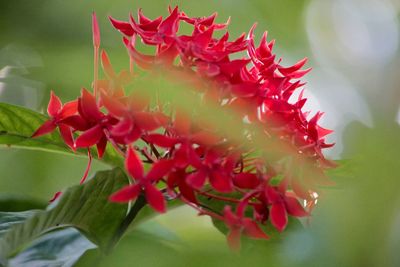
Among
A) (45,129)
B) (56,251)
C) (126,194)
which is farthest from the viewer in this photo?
(56,251)

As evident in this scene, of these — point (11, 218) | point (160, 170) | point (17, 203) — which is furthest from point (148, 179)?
point (17, 203)

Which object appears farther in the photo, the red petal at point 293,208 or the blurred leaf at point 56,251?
the blurred leaf at point 56,251

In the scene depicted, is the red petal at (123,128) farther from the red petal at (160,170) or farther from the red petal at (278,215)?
the red petal at (278,215)

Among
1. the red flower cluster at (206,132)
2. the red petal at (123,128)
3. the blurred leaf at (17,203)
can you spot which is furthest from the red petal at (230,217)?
the blurred leaf at (17,203)

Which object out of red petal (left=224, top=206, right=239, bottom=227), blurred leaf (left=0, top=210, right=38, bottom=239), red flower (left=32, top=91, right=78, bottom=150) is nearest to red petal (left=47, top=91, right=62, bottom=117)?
red flower (left=32, top=91, right=78, bottom=150)

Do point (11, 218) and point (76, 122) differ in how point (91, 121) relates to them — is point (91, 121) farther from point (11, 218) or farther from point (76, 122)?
point (11, 218)

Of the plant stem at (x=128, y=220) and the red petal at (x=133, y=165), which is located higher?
the red petal at (x=133, y=165)
